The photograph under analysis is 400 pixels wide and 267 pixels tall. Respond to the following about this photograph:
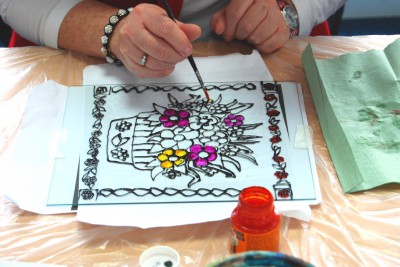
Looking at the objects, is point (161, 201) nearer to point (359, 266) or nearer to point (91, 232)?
point (91, 232)

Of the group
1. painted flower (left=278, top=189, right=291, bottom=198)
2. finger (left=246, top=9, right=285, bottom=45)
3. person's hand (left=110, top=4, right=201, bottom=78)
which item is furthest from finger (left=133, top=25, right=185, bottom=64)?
painted flower (left=278, top=189, right=291, bottom=198)

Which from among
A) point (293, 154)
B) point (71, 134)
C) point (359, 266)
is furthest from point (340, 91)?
point (71, 134)

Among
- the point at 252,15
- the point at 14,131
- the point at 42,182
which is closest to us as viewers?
the point at 42,182

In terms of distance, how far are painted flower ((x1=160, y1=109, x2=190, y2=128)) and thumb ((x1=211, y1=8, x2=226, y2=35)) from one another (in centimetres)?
24

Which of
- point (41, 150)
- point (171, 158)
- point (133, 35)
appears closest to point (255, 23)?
point (133, 35)

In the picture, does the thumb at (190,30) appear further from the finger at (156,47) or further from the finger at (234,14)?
the finger at (234,14)

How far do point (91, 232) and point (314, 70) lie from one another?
0.52 m

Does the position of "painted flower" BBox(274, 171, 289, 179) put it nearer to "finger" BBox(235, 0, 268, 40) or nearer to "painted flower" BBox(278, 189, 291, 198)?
"painted flower" BBox(278, 189, 291, 198)

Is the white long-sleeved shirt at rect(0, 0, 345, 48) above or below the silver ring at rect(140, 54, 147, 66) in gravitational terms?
above

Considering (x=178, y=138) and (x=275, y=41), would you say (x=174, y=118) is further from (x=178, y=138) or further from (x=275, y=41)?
(x=275, y=41)

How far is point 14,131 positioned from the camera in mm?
873

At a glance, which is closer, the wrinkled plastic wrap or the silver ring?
the wrinkled plastic wrap

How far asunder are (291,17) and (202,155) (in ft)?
1.42

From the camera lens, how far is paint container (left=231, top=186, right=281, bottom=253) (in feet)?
Answer: 1.95
